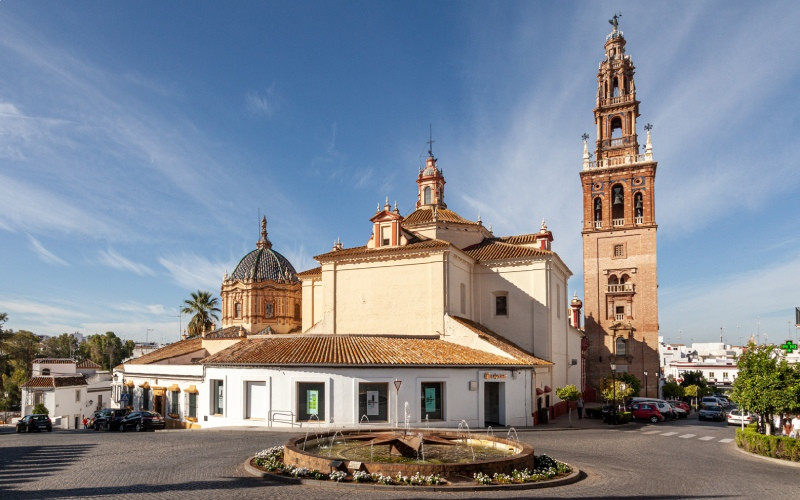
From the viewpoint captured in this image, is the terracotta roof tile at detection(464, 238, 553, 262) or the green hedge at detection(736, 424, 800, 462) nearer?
the green hedge at detection(736, 424, 800, 462)

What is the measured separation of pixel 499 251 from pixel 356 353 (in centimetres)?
1461

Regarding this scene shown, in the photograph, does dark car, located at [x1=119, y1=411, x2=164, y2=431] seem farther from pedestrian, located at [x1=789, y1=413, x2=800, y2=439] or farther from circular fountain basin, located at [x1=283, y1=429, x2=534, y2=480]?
pedestrian, located at [x1=789, y1=413, x2=800, y2=439]

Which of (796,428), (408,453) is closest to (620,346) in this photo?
(796,428)

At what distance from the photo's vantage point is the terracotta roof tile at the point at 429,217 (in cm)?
4200

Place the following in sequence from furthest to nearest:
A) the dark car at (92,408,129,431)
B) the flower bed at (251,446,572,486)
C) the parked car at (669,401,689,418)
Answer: the parked car at (669,401,689,418)
the dark car at (92,408,129,431)
the flower bed at (251,446,572,486)

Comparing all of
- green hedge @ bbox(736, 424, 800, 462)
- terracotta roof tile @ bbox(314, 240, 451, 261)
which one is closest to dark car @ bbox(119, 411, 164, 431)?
terracotta roof tile @ bbox(314, 240, 451, 261)

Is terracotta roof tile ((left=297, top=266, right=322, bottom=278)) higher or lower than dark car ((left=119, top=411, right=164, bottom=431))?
higher

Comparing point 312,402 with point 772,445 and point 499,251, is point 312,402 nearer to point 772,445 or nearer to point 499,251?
point 499,251

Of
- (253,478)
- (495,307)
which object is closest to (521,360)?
(495,307)

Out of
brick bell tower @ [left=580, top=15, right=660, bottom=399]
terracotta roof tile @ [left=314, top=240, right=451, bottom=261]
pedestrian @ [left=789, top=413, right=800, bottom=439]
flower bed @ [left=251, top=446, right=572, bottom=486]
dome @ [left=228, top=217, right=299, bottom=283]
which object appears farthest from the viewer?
dome @ [left=228, top=217, right=299, bottom=283]

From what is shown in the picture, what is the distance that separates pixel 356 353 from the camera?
29344 millimetres

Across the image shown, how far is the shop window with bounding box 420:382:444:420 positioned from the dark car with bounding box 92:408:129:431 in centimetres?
1693

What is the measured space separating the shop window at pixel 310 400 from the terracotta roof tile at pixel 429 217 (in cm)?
1663

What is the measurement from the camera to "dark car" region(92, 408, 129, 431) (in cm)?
3253
